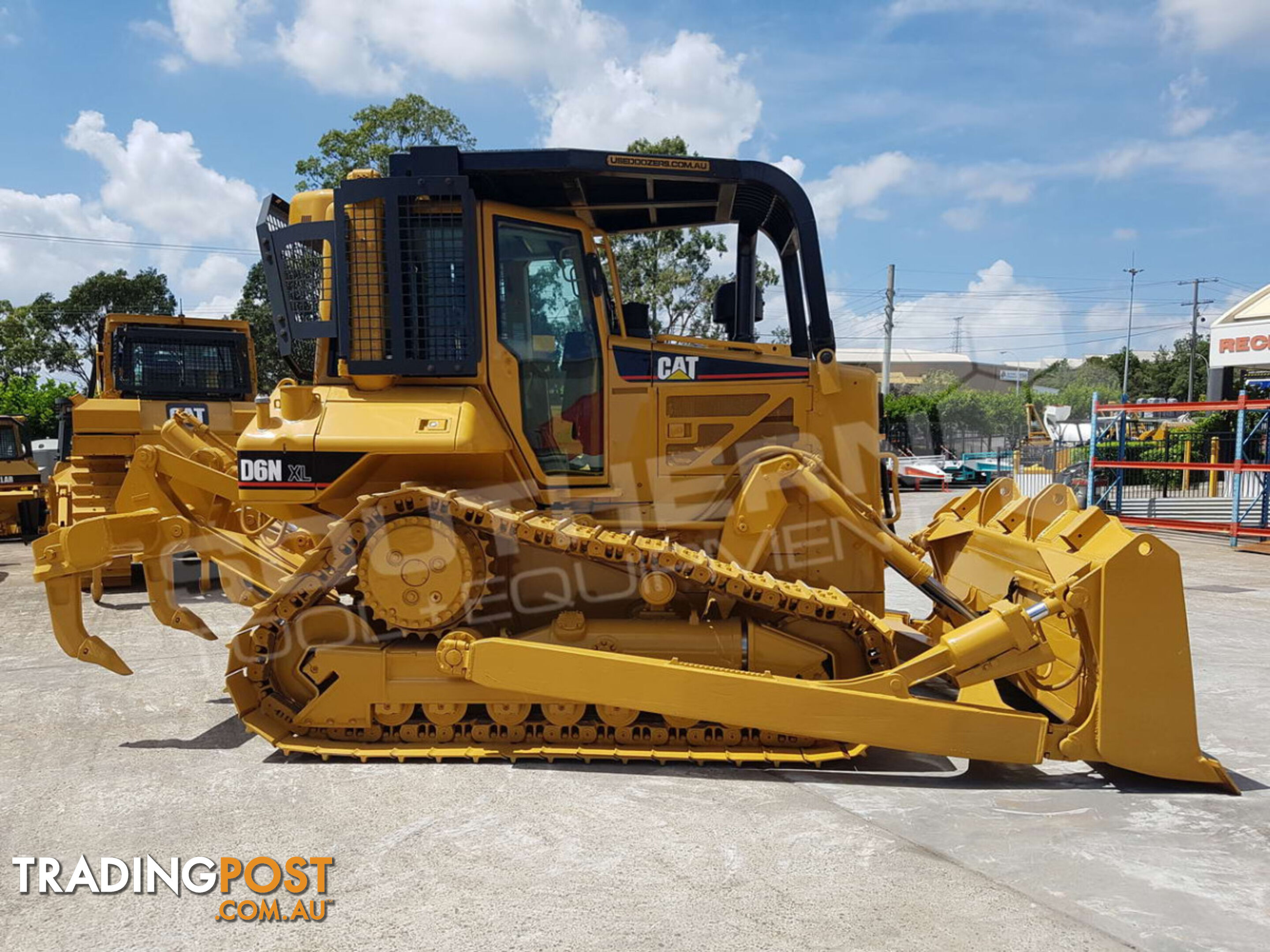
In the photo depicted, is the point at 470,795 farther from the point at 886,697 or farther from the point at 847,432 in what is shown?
the point at 847,432

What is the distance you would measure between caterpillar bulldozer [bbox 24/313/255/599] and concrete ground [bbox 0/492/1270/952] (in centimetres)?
664

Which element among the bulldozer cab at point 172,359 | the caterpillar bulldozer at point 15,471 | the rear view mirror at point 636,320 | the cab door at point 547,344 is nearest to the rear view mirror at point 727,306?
the rear view mirror at point 636,320

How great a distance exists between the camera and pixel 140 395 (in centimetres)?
1275

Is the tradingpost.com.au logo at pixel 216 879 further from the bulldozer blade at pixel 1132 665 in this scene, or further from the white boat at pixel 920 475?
the white boat at pixel 920 475

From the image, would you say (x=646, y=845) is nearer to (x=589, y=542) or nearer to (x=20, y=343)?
(x=589, y=542)

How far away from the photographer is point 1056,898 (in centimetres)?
334

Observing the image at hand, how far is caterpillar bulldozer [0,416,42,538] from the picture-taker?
16703 mm

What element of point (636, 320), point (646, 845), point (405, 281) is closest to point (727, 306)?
point (636, 320)

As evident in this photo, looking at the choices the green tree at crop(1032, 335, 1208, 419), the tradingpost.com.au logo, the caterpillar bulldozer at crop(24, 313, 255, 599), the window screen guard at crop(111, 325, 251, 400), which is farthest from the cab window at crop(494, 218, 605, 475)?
the green tree at crop(1032, 335, 1208, 419)

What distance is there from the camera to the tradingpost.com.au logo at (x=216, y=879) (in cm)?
331

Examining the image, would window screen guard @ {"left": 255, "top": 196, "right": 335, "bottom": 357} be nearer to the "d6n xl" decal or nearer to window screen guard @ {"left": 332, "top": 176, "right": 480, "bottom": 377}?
window screen guard @ {"left": 332, "top": 176, "right": 480, "bottom": 377}

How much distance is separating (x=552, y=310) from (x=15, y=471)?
1607cm

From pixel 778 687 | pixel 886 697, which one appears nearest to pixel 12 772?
pixel 778 687

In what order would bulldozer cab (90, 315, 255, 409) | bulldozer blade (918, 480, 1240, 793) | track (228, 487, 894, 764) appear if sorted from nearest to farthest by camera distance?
bulldozer blade (918, 480, 1240, 793) → track (228, 487, 894, 764) → bulldozer cab (90, 315, 255, 409)
